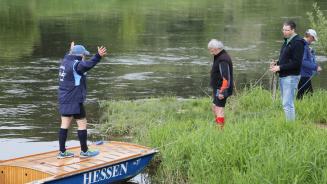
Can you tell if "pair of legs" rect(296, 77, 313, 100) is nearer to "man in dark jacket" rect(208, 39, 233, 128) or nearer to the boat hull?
"man in dark jacket" rect(208, 39, 233, 128)

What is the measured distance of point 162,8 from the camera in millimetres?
41094

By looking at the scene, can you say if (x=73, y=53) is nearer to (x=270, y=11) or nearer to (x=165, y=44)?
(x=165, y=44)

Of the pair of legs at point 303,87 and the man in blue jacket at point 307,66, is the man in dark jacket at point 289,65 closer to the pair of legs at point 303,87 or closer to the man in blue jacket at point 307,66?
the man in blue jacket at point 307,66

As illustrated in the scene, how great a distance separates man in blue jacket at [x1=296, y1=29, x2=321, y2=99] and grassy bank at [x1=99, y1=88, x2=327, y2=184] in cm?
30

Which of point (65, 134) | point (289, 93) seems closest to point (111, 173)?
point (65, 134)

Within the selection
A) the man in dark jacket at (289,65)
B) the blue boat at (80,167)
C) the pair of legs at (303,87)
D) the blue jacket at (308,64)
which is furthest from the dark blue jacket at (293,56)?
the blue boat at (80,167)

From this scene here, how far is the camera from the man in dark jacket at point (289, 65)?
30.4 ft

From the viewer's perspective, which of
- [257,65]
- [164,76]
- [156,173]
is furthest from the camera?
[257,65]

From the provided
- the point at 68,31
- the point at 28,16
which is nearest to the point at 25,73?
the point at 68,31

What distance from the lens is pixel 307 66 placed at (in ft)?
36.4

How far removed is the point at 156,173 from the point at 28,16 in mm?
28646

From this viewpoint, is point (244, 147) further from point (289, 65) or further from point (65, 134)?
point (65, 134)

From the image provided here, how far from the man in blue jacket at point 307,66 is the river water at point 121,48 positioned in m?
4.12

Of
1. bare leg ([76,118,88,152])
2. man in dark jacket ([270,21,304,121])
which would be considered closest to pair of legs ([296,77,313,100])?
man in dark jacket ([270,21,304,121])
